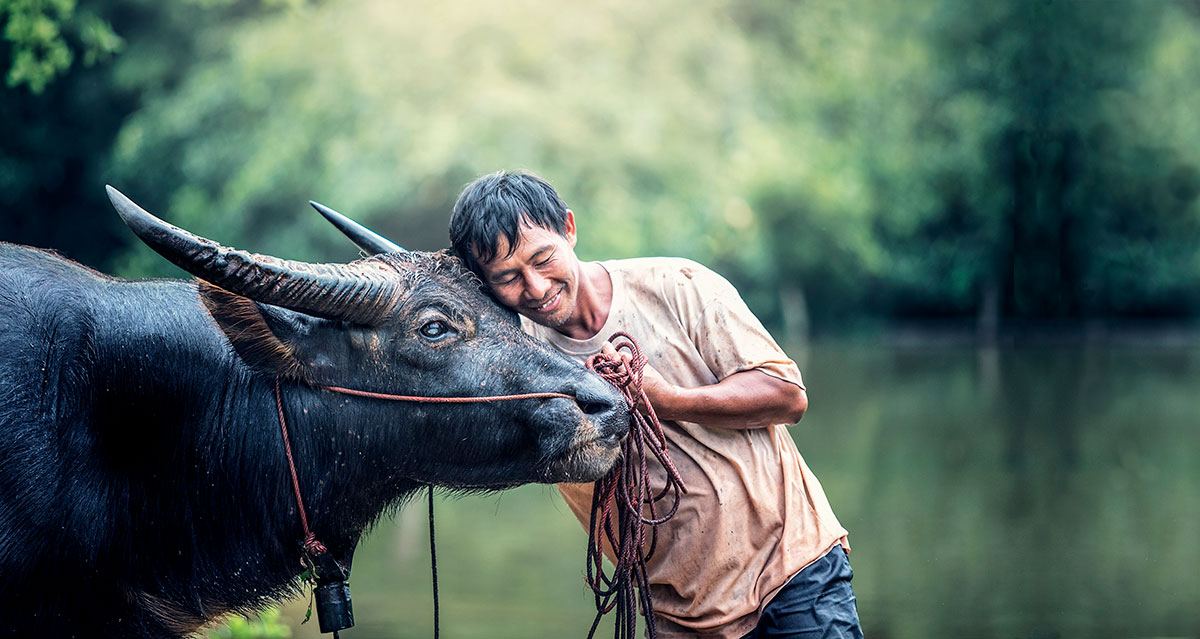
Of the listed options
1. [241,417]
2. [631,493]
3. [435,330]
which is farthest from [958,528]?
[241,417]

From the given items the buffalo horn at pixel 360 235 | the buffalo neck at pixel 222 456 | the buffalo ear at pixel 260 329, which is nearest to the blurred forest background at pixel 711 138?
the buffalo horn at pixel 360 235

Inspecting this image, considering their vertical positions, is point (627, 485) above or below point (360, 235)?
below

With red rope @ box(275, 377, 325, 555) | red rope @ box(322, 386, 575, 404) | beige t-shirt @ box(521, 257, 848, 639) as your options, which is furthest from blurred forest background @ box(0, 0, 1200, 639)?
beige t-shirt @ box(521, 257, 848, 639)

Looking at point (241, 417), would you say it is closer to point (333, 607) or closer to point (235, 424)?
point (235, 424)

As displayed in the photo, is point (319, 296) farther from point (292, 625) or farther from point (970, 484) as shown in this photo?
point (970, 484)

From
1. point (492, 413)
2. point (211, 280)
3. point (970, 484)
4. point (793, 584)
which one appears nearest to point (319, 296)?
point (211, 280)

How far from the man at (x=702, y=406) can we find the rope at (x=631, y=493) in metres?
0.07

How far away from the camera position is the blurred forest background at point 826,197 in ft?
39.2

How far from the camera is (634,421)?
10.4ft

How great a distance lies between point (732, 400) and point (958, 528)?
11.0 m

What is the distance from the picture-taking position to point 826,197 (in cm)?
2819

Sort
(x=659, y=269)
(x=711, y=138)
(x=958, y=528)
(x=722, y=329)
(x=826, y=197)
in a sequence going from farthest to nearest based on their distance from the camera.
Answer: (x=826, y=197), (x=711, y=138), (x=958, y=528), (x=659, y=269), (x=722, y=329)

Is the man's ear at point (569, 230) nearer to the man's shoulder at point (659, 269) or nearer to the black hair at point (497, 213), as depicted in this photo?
the black hair at point (497, 213)

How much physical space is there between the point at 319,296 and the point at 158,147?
14.7 metres
